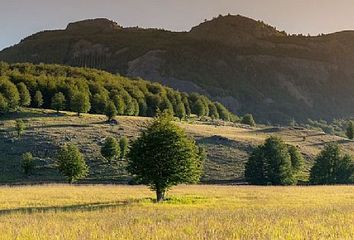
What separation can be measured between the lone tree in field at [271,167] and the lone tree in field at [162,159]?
5186cm

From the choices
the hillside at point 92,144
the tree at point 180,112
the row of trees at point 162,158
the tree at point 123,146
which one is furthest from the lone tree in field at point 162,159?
the tree at point 180,112

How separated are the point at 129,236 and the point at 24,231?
11.5ft

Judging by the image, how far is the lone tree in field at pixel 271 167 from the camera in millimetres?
91500

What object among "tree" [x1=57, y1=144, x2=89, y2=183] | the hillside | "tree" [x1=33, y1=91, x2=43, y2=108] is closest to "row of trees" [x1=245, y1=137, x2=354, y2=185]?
the hillside

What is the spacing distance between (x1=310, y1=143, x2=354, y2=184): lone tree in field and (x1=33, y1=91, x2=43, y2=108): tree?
91408mm

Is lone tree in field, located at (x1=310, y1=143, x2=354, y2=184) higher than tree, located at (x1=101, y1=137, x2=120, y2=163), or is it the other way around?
tree, located at (x1=101, y1=137, x2=120, y2=163)

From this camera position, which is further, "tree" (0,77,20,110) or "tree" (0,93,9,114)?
"tree" (0,77,20,110)

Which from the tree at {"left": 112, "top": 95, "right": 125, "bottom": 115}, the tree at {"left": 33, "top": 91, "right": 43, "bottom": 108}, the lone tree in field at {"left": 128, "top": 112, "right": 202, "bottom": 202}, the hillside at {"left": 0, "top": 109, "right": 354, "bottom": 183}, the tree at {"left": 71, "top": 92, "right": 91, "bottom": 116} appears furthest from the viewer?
the tree at {"left": 112, "top": 95, "right": 125, "bottom": 115}

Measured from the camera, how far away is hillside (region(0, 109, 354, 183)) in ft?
314

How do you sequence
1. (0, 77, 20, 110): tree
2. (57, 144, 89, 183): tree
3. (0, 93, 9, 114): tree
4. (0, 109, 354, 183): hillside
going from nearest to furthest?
(57, 144, 89, 183): tree < (0, 109, 354, 183): hillside < (0, 93, 9, 114): tree < (0, 77, 20, 110): tree

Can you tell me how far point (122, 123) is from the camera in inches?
5251

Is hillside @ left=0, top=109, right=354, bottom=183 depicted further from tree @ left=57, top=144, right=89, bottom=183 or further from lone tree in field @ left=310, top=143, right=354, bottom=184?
lone tree in field @ left=310, top=143, right=354, bottom=184

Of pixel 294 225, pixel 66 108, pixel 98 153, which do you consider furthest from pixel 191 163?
pixel 66 108

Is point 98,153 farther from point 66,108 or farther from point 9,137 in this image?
point 66,108
